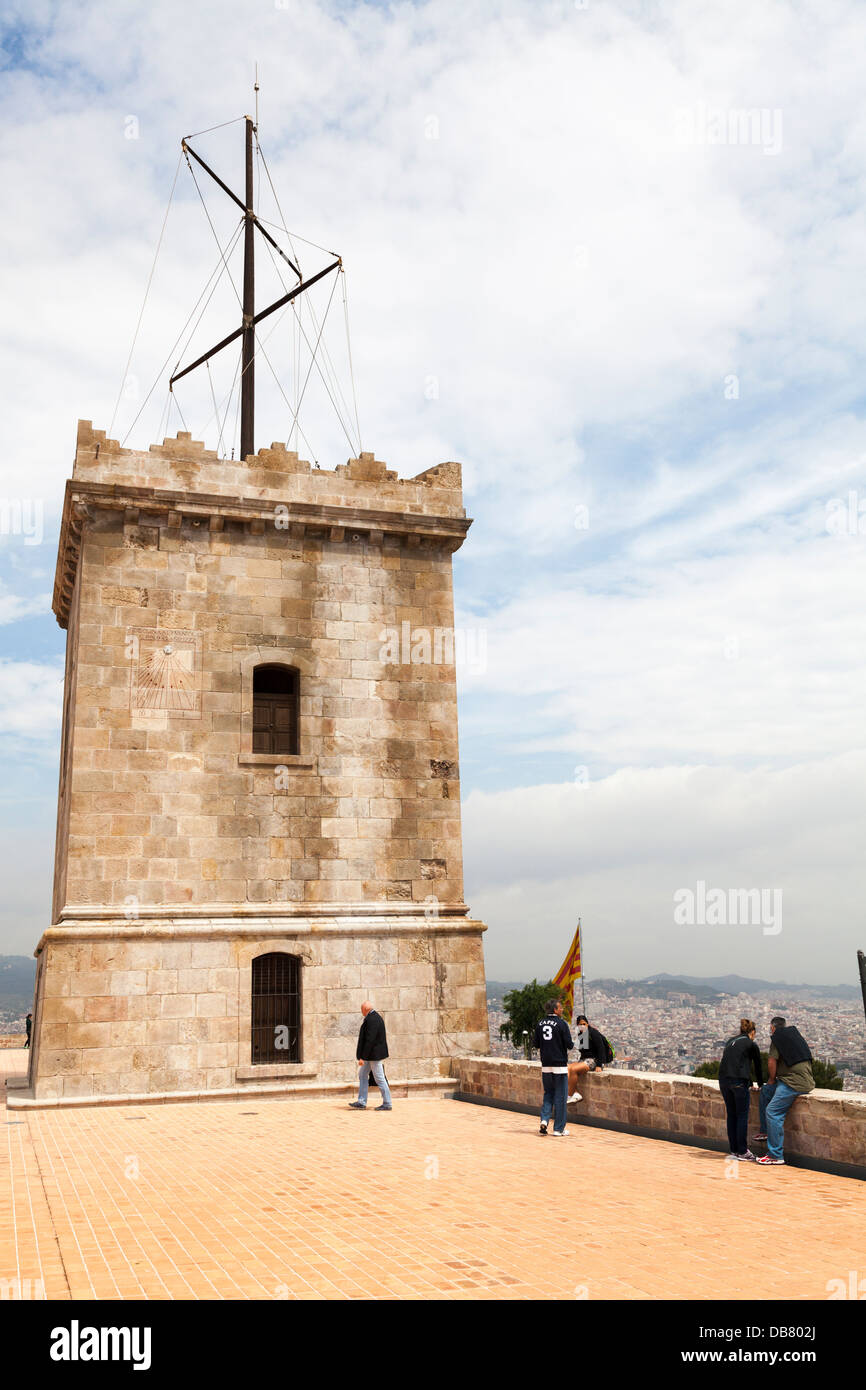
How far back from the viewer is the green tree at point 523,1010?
44375mm

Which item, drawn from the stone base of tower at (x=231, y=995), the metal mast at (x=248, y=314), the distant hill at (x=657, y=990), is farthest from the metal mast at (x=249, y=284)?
the distant hill at (x=657, y=990)

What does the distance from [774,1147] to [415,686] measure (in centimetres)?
978

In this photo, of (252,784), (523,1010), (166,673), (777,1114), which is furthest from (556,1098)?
(523,1010)

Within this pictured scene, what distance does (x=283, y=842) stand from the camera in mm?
16922

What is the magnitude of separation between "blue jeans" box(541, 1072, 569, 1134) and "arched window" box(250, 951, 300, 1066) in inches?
197

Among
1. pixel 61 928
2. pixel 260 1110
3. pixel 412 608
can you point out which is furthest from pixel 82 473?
pixel 260 1110

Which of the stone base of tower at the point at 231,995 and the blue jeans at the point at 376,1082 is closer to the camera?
the blue jeans at the point at 376,1082

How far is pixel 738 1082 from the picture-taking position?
10570mm

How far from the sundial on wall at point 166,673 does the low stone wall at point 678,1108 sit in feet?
23.0

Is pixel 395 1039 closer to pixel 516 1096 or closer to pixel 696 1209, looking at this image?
pixel 516 1096

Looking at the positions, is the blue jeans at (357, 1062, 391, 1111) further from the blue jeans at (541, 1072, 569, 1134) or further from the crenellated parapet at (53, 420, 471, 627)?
the crenellated parapet at (53, 420, 471, 627)

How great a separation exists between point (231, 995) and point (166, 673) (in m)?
4.88

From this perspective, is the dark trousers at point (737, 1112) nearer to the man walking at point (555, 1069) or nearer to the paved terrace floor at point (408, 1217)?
the paved terrace floor at point (408, 1217)

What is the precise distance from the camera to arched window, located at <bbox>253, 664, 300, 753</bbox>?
17578 millimetres
